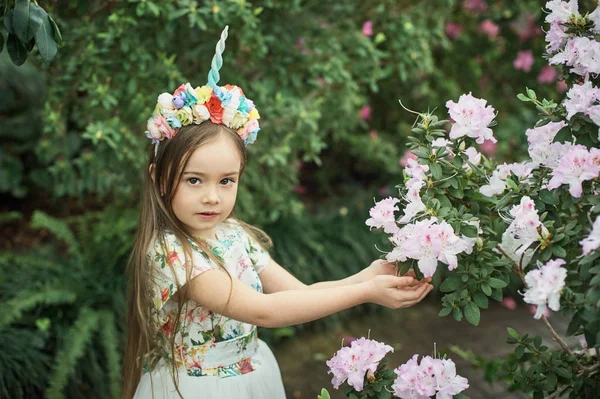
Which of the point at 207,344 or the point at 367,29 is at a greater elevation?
the point at 367,29

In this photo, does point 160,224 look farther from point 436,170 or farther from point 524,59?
point 524,59

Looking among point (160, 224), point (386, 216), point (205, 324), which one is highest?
point (160, 224)

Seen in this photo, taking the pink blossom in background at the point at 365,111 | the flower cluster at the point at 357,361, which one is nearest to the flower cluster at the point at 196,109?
the flower cluster at the point at 357,361

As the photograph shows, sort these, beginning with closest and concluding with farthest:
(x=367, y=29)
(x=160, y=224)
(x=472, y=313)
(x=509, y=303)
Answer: (x=472, y=313) → (x=160, y=224) → (x=367, y=29) → (x=509, y=303)

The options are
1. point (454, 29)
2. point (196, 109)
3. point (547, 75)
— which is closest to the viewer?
point (196, 109)

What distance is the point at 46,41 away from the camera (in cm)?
190

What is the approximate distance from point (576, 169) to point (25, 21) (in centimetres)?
146

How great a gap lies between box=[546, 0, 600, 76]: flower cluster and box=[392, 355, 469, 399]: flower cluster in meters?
0.87

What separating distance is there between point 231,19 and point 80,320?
1580 mm

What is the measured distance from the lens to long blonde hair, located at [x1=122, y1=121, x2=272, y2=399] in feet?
6.64

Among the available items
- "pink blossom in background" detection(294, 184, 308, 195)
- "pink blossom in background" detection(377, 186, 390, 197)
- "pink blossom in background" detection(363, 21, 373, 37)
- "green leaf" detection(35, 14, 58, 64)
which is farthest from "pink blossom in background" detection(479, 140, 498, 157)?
"green leaf" detection(35, 14, 58, 64)

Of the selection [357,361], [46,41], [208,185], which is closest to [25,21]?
[46,41]

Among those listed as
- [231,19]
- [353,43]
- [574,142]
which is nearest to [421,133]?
[574,142]

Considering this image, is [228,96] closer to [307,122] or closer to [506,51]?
[307,122]
